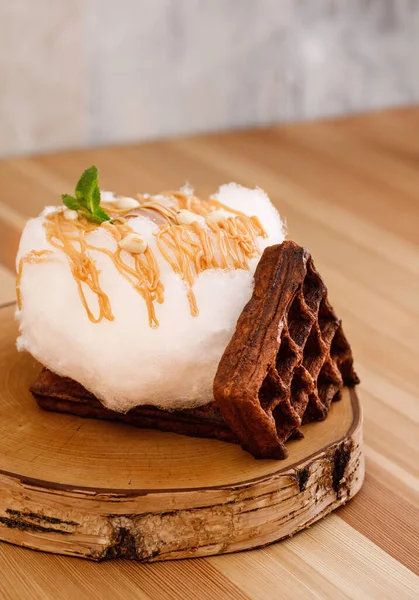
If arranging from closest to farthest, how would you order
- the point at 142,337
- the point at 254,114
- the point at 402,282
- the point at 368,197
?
the point at 142,337 < the point at 402,282 < the point at 368,197 < the point at 254,114

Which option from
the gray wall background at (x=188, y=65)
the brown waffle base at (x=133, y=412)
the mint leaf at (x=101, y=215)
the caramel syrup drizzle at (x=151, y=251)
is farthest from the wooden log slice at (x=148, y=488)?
the gray wall background at (x=188, y=65)

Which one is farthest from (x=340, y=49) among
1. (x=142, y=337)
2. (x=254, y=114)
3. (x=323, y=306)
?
(x=142, y=337)

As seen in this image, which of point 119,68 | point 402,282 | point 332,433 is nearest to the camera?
point 332,433

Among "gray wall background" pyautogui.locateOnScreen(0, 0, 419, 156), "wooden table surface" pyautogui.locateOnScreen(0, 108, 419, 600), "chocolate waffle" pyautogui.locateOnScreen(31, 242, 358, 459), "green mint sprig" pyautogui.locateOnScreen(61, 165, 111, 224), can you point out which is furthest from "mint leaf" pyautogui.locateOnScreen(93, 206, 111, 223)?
"gray wall background" pyautogui.locateOnScreen(0, 0, 419, 156)

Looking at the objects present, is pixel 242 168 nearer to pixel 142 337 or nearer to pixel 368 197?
pixel 368 197

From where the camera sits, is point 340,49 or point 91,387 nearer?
point 91,387

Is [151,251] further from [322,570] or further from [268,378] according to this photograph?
[322,570]

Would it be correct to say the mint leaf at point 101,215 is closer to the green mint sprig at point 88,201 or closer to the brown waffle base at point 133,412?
the green mint sprig at point 88,201

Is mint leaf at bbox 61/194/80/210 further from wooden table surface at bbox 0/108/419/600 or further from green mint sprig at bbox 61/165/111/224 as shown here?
wooden table surface at bbox 0/108/419/600
